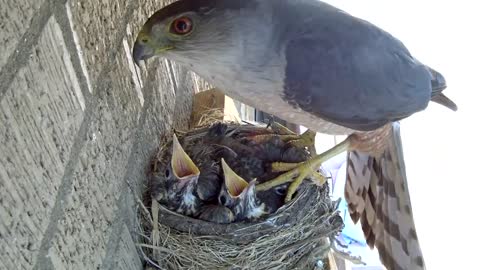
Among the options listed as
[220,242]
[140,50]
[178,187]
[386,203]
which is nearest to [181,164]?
[178,187]

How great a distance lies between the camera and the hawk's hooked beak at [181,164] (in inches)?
87.0

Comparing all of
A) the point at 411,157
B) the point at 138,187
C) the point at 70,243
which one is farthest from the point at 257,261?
the point at 411,157

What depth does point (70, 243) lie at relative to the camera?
5.13 ft

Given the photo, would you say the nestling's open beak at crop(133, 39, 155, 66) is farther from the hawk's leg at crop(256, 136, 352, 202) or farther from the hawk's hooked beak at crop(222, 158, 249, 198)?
the hawk's leg at crop(256, 136, 352, 202)

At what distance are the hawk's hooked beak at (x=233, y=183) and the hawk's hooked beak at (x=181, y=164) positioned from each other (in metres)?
0.10

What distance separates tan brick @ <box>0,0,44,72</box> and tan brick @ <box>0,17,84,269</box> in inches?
2.6

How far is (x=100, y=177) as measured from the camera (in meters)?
1.79

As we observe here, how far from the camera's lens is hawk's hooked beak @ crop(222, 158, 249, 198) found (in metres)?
2.24

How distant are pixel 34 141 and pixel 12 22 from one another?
25cm

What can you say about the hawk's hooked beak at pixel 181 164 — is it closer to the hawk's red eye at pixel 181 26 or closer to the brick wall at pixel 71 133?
the brick wall at pixel 71 133

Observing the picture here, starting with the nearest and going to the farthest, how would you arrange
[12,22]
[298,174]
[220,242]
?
[12,22], [220,242], [298,174]

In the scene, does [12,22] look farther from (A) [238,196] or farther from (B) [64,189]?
(A) [238,196]

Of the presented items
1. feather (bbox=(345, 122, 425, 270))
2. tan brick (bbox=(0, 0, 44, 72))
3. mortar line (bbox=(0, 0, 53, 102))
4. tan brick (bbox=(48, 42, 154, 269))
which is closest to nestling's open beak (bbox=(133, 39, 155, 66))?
tan brick (bbox=(48, 42, 154, 269))

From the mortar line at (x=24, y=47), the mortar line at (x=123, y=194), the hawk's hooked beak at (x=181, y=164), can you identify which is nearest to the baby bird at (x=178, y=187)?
the hawk's hooked beak at (x=181, y=164)
